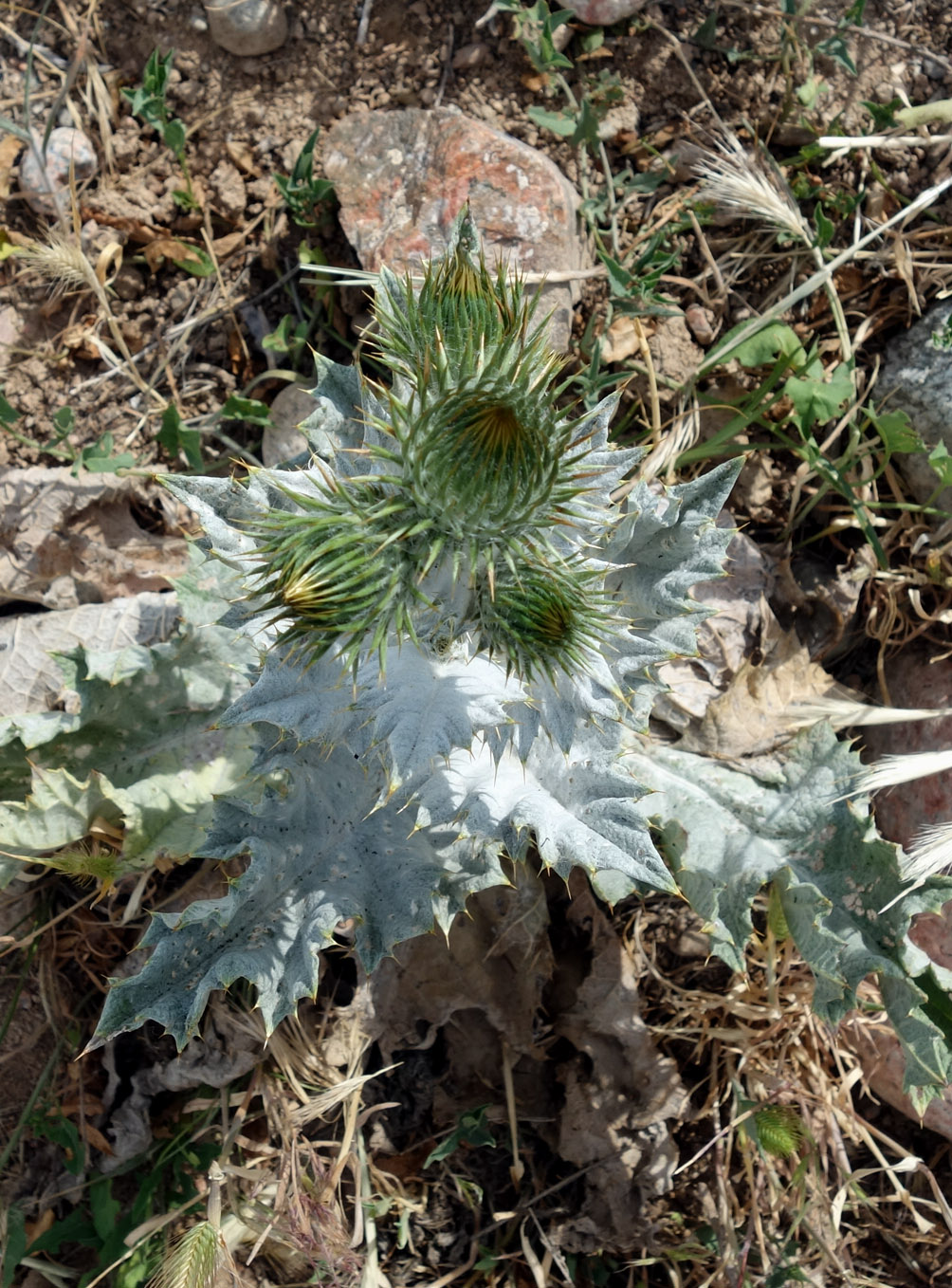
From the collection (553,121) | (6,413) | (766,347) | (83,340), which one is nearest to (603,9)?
(553,121)

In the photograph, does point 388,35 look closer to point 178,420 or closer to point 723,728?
point 178,420

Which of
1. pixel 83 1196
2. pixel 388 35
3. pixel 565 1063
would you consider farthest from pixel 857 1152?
pixel 388 35

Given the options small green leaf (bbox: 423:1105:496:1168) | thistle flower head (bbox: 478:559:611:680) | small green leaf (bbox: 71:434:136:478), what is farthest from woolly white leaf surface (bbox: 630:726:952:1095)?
small green leaf (bbox: 71:434:136:478)

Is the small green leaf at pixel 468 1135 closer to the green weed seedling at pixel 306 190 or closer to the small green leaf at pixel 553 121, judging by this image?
the green weed seedling at pixel 306 190

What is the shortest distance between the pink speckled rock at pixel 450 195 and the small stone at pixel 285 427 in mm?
596

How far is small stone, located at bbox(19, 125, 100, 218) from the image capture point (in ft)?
13.2

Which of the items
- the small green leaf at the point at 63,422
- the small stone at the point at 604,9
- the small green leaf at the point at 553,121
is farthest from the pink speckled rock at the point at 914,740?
the small green leaf at the point at 63,422

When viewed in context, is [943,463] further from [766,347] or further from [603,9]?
[603,9]

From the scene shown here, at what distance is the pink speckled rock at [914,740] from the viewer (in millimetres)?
3676

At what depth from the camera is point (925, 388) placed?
386cm

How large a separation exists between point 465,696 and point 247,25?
314 centimetres

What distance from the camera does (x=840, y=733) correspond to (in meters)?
3.80

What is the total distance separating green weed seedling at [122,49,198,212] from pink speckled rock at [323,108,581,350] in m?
0.65

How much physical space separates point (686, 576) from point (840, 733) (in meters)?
1.32
